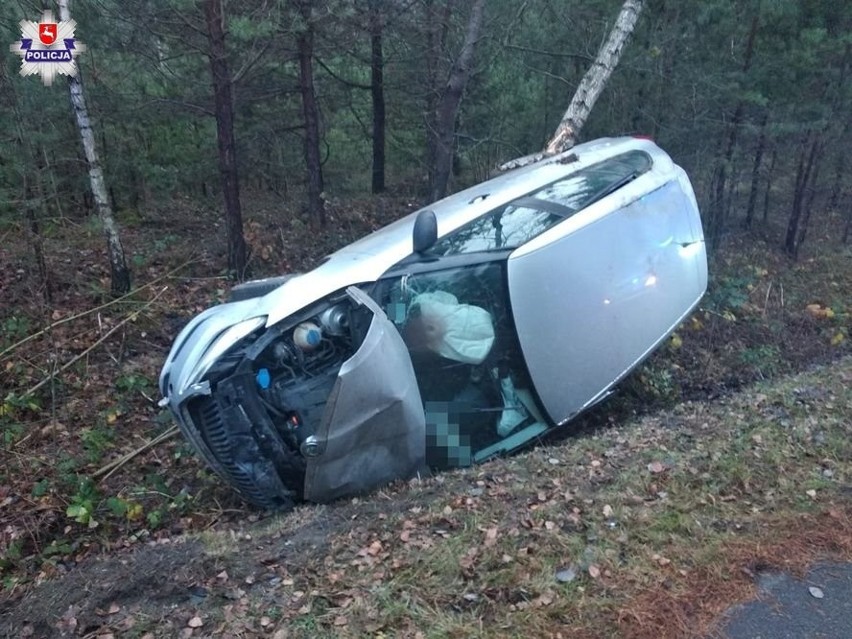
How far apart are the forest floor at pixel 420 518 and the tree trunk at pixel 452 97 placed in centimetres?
426

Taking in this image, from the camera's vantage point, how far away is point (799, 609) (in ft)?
9.78

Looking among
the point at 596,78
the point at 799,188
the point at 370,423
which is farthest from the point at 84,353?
the point at 799,188

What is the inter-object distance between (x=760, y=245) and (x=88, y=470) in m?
14.0

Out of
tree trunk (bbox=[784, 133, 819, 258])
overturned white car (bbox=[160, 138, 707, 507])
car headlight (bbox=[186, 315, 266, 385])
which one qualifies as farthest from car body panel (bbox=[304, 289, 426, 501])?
tree trunk (bbox=[784, 133, 819, 258])

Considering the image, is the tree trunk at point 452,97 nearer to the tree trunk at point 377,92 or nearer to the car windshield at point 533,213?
the tree trunk at point 377,92

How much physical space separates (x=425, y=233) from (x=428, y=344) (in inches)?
31.2

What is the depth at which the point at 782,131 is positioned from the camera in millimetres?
13016

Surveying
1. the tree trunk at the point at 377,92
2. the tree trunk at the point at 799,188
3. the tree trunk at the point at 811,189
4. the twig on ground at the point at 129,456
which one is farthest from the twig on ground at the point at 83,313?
the tree trunk at the point at 811,189

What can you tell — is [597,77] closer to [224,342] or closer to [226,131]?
[226,131]

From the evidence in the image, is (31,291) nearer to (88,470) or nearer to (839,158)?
(88,470)

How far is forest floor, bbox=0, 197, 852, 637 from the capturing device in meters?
3.10

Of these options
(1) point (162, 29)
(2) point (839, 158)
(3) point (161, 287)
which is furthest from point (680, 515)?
(2) point (839, 158)

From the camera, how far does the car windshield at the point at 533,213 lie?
5047mm

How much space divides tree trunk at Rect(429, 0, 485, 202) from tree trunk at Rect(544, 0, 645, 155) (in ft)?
4.97
